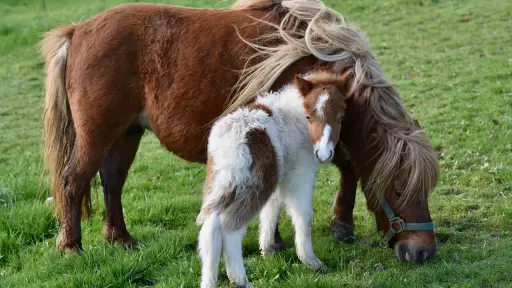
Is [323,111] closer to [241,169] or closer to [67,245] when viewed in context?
[241,169]

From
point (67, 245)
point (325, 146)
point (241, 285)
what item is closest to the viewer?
point (325, 146)

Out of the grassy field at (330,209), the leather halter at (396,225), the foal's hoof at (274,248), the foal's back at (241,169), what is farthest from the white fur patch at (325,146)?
the foal's hoof at (274,248)

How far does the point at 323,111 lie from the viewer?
4.46 meters

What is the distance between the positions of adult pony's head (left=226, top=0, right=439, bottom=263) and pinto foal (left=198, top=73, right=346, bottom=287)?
0.31 meters

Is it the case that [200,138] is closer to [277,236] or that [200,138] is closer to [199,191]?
[277,236]

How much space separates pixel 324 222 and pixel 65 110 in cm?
263

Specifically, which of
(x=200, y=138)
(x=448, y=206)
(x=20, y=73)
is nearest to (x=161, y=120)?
(x=200, y=138)

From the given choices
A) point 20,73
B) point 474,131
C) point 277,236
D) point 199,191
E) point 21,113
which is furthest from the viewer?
point 20,73

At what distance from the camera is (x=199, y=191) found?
752 centimetres

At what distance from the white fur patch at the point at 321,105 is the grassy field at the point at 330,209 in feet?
3.78

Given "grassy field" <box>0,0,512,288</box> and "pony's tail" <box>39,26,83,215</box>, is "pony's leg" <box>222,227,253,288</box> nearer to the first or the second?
"grassy field" <box>0,0,512,288</box>

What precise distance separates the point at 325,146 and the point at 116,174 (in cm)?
249

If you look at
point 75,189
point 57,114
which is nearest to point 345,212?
point 75,189

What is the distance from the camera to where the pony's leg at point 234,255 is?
4.36 metres
